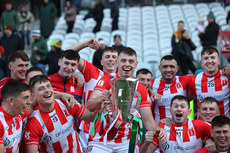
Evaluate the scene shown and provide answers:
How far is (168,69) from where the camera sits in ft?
22.3

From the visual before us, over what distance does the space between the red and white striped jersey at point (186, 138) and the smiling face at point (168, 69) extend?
1.22 m

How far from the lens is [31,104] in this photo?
536 cm

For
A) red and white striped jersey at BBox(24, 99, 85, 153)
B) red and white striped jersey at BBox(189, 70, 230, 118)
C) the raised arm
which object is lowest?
red and white striped jersey at BBox(24, 99, 85, 153)

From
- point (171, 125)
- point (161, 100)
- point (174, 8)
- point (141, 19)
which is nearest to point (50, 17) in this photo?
point (141, 19)

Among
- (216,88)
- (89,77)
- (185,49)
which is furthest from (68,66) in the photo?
(185,49)

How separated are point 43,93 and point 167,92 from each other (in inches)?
92.7

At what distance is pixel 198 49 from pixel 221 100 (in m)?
6.80

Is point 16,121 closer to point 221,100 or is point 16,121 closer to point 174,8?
point 221,100

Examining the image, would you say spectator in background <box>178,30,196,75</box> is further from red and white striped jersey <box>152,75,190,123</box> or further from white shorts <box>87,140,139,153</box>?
white shorts <box>87,140,139,153</box>

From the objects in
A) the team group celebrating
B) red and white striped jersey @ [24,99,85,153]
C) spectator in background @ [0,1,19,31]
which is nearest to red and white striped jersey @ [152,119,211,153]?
the team group celebrating

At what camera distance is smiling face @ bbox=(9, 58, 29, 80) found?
6.33 metres

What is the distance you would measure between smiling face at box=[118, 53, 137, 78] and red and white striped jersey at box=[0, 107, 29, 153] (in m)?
1.40

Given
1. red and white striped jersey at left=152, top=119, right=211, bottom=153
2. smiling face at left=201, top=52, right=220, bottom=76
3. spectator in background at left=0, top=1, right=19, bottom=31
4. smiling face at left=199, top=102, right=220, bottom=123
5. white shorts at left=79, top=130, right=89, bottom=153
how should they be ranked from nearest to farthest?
1. red and white striped jersey at left=152, top=119, right=211, bottom=153
2. smiling face at left=199, top=102, right=220, bottom=123
3. smiling face at left=201, top=52, right=220, bottom=76
4. white shorts at left=79, top=130, right=89, bottom=153
5. spectator in background at left=0, top=1, right=19, bottom=31

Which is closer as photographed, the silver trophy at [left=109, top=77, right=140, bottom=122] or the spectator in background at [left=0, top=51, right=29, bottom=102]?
the silver trophy at [left=109, top=77, right=140, bottom=122]
